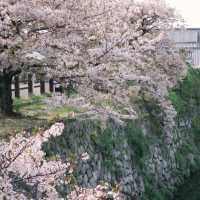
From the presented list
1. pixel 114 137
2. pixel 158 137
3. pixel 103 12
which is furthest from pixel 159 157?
pixel 103 12

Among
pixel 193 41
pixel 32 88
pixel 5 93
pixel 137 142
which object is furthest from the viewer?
pixel 193 41

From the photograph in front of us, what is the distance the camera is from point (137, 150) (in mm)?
19172

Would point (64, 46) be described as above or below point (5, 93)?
above

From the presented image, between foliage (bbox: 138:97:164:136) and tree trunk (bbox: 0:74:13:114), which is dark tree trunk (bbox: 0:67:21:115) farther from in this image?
foliage (bbox: 138:97:164:136)

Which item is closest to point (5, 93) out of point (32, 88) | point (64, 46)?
point (64, 46)

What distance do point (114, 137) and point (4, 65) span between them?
195 inches

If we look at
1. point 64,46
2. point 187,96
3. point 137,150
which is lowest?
point 187,96

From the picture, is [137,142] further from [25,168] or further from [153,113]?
[25,168]

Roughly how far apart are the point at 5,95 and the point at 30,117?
90cm

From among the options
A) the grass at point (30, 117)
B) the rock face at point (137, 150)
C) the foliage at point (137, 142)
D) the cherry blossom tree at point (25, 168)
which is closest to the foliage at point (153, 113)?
the rock face at point (137, 150)

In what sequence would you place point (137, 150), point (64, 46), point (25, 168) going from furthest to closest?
point (137, 150) → point (64, 46) → point (25, 168)

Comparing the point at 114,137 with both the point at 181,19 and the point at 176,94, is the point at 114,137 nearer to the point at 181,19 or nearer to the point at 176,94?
the point at 181,19

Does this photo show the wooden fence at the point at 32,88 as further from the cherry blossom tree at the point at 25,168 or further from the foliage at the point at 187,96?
the cherry blossom tree at the point at 25,168

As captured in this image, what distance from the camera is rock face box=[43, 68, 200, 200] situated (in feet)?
47.2
